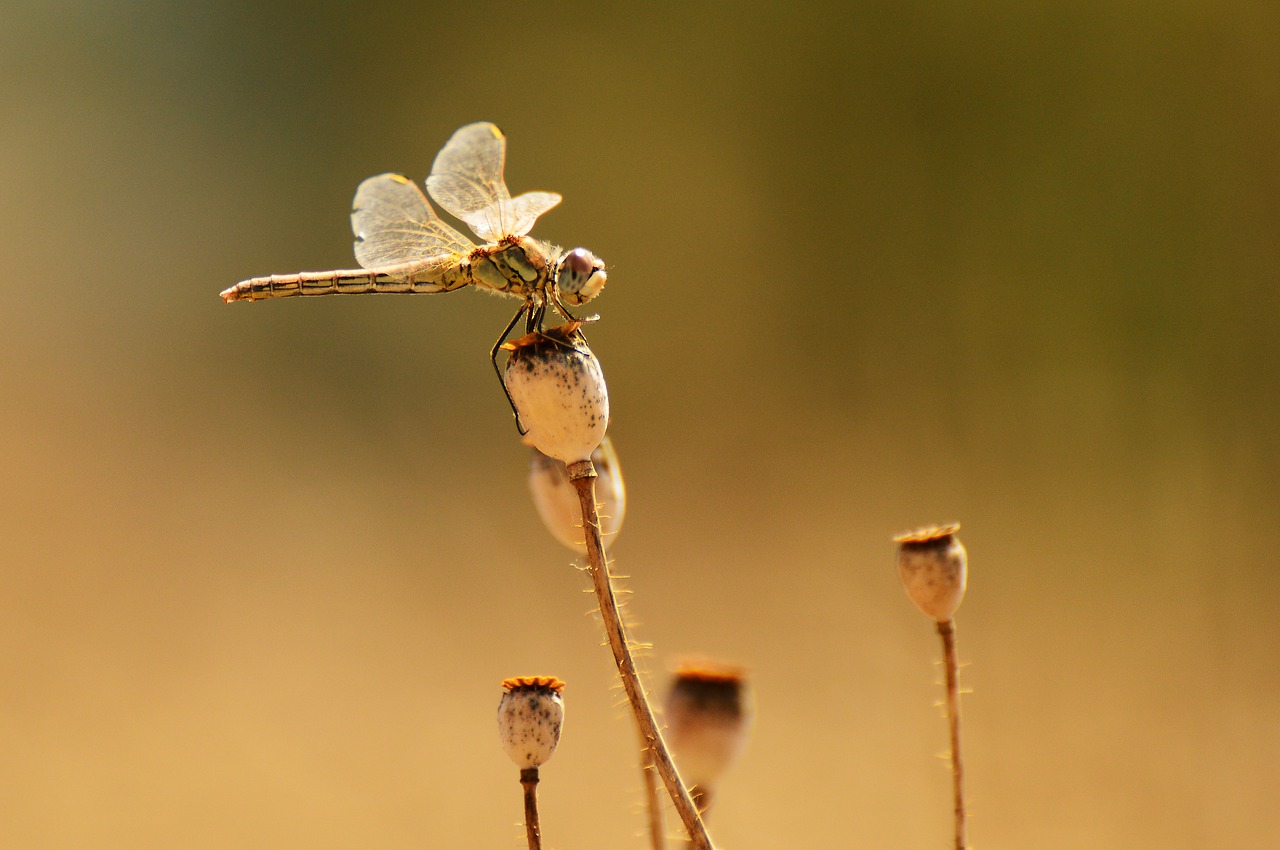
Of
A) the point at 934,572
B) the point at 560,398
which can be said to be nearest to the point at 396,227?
the point at 560,398

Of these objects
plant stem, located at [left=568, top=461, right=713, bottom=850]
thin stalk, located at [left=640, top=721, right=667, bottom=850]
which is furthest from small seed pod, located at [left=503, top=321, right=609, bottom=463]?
thin stalk, located at [left=640, top=721, right=667, bottom=850]

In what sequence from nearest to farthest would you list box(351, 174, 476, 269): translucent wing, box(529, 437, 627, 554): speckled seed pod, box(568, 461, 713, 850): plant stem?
1. box(568, 461, 713, 850): plant stem
2. box(529, 437, 627, 554): speckled seed pod
3. box(351, 174, 476, 269): translucent wing

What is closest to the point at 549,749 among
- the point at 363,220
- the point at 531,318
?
the point at 531,318

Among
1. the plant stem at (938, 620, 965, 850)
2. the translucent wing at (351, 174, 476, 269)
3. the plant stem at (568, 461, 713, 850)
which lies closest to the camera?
the plant stem at (568, 461, 713, 850)

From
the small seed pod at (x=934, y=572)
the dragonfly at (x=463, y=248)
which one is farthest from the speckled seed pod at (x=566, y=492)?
the small seed pod at (x=934, y=572)

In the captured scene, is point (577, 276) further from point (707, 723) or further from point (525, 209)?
point (707, 723)

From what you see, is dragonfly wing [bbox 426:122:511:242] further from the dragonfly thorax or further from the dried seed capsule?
the dried seed capsule
